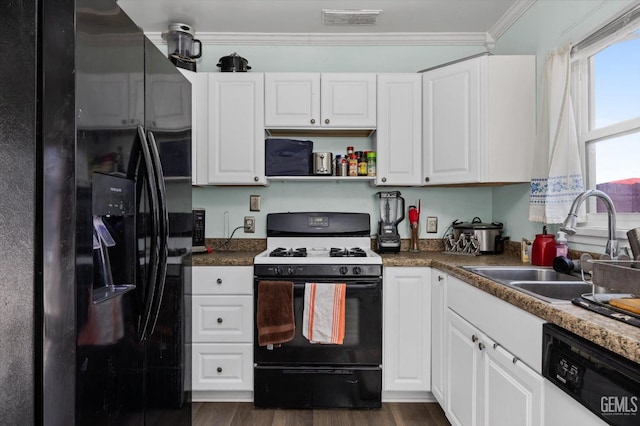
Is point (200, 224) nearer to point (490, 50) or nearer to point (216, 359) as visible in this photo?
point (216, 359)

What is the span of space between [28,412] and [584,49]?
8.23ft

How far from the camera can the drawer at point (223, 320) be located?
221cm

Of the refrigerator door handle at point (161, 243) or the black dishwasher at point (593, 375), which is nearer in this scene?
the black dishwasher at point (593, 375)

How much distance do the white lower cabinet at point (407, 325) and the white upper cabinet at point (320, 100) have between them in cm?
103

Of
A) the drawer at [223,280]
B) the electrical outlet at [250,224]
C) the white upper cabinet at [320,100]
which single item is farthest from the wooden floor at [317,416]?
the white upper cabinet at [320,100]

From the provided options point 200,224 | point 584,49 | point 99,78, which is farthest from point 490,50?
point 99,78

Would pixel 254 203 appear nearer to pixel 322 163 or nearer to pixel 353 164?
pixel 322 163

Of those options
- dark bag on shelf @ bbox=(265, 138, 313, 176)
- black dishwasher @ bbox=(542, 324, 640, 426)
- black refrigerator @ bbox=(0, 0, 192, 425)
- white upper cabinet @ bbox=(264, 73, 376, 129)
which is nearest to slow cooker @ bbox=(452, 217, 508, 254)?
white upper cabinet @ bbox=(264, 73, 376, 129)

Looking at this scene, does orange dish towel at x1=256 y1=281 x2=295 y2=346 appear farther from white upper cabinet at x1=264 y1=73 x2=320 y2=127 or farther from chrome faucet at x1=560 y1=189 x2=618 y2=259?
chrome faucet at x1=560 y1=189 x2=618 y2=259

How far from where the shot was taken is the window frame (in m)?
1.62

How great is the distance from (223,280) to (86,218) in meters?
1.36

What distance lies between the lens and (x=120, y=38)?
1.08 meters

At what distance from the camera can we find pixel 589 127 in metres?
1.89

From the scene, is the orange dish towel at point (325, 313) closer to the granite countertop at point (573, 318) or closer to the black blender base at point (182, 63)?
the granite countertop at point (573, 318)
